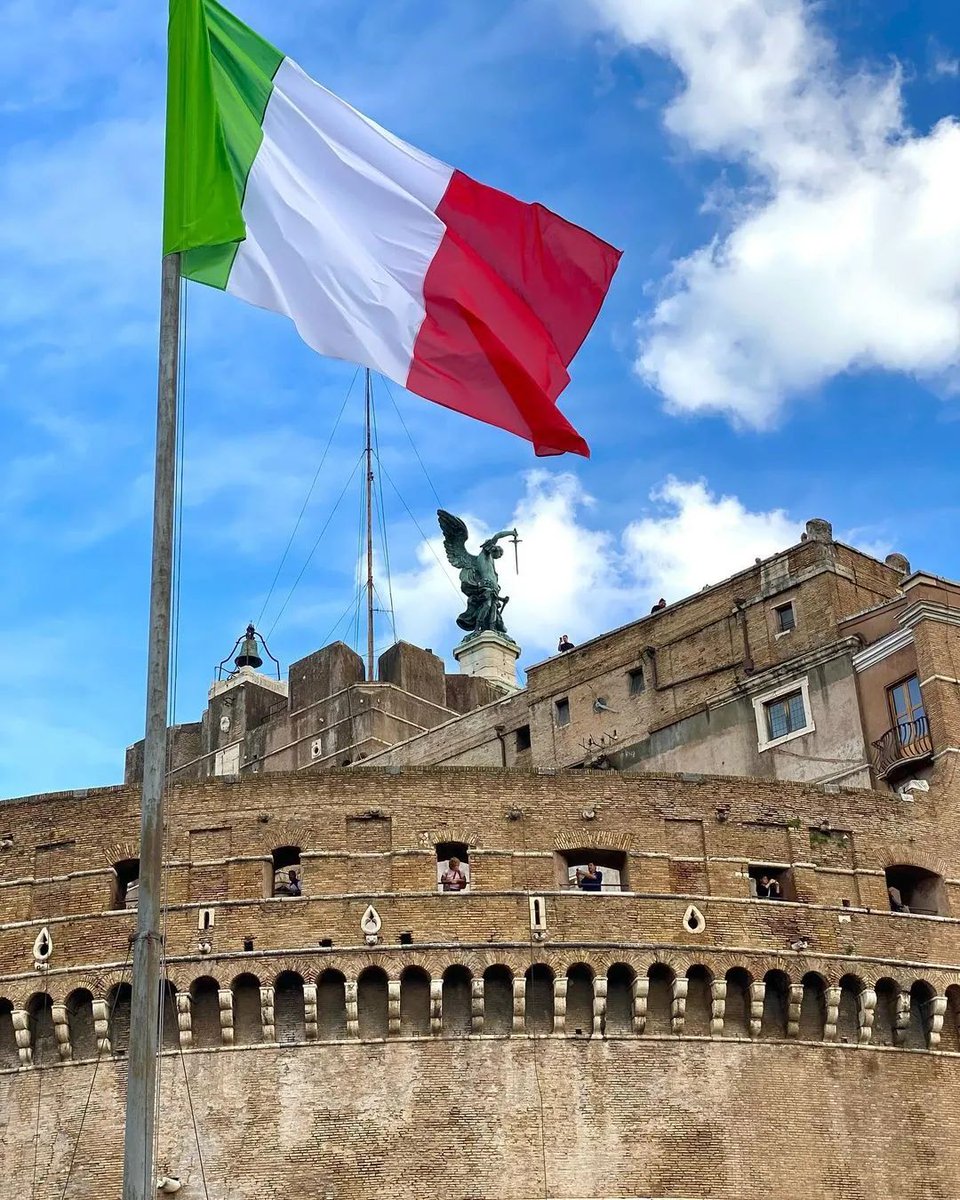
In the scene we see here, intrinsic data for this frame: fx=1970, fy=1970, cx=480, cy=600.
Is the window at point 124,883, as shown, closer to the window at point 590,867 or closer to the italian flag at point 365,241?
the window at point 590,867

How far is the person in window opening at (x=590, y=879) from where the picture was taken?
→ 33.8 meters

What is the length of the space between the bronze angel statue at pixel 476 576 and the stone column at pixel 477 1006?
3072 centimetres

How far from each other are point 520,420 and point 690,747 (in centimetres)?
2428

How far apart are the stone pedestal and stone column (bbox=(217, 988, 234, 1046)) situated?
98.2 feet

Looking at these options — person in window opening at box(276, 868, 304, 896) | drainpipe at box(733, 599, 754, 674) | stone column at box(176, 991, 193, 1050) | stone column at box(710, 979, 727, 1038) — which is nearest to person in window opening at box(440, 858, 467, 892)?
person in window opening at box(276, 868, 304, 896)

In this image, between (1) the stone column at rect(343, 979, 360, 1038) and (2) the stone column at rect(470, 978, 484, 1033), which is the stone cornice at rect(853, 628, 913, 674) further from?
(1) the stone column at rect(343, 979, 360, 1038)

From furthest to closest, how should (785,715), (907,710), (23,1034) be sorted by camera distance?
1. (785,715)
2. (907,710)
3. (23,1034)

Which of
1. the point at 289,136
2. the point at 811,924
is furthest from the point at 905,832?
the point at 289,136

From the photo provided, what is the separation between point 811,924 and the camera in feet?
112

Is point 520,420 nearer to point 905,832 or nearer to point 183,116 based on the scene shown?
point 183,116

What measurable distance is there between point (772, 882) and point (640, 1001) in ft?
11.9

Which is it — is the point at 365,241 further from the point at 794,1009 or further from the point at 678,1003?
the point at 794,1009

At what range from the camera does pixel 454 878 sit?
33250 millimetres

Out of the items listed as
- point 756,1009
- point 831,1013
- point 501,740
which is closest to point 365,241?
point 756,1009
